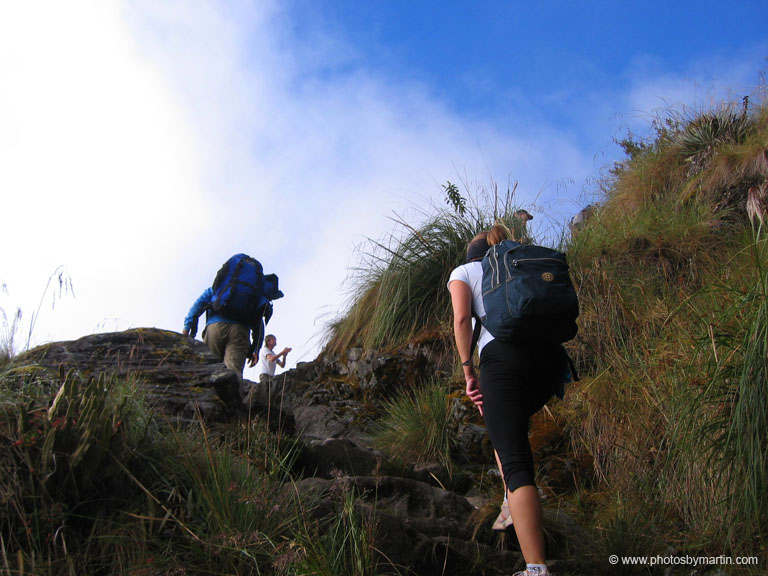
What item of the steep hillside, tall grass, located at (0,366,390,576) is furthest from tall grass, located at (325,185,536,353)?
tall grass, located at (0,366,390,576)

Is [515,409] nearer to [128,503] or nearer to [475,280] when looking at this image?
[475,280]

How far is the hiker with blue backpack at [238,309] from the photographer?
735 centimetres

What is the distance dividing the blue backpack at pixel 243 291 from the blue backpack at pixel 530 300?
4447 mm

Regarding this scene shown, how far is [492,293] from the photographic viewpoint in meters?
3.36

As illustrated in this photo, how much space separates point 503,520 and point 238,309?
454 centimetres

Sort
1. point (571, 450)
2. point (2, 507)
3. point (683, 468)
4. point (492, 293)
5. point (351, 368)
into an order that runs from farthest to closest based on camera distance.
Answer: point (351, 368) < point (571, 450) < point (683, 468) < point (492, 293) < point (2, 507)

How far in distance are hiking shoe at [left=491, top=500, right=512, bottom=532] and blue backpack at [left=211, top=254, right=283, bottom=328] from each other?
4.35 meters

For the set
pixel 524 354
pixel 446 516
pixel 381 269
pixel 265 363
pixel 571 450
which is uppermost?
pixel 381 269

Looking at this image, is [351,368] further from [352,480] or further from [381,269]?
[352,480]

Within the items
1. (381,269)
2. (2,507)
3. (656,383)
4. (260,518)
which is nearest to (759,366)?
(656,383)

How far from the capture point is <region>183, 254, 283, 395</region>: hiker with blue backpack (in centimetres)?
735

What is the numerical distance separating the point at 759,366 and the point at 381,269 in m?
5.27

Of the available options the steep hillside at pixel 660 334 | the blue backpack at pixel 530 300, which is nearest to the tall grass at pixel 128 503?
the blue backpack at pixel 530 300

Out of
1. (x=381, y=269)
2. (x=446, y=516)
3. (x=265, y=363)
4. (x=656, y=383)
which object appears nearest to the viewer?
(x=446, y=516)
